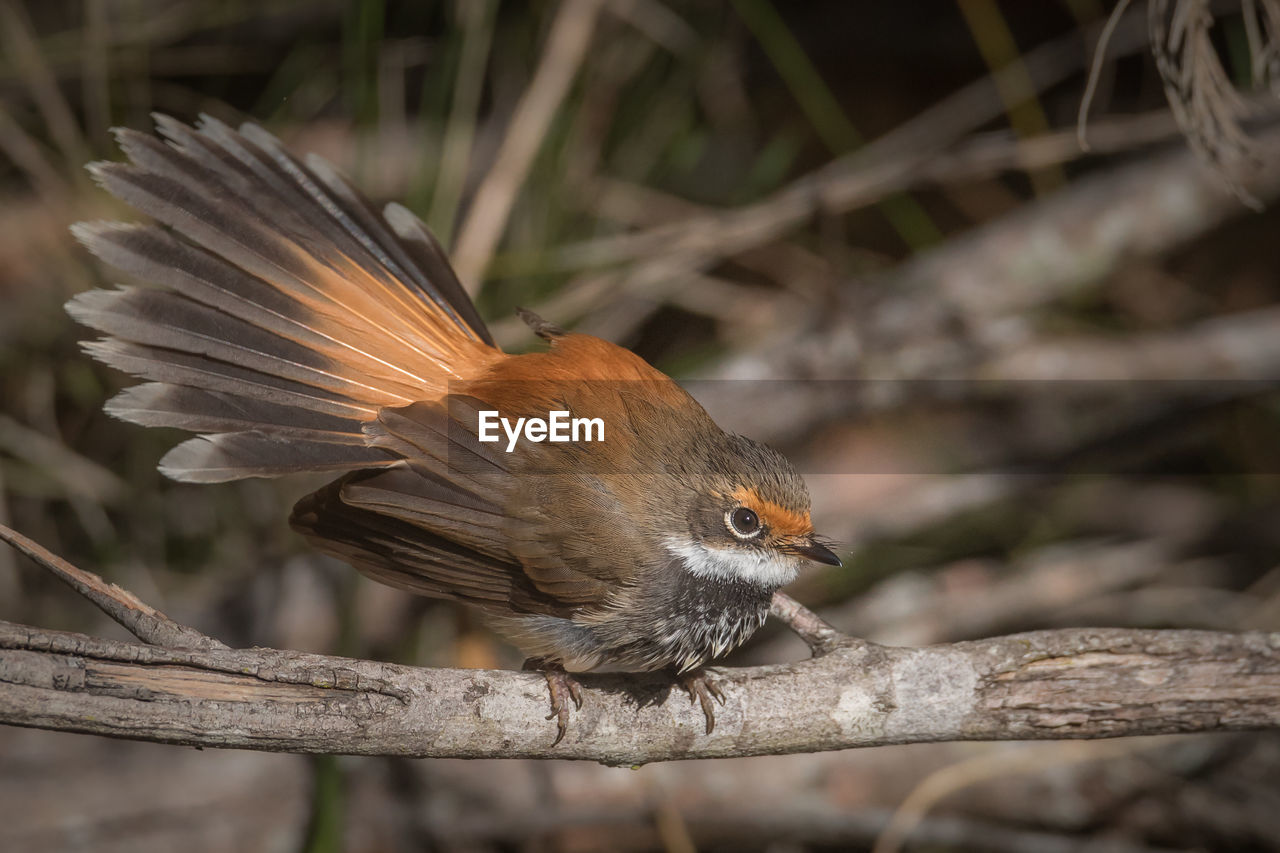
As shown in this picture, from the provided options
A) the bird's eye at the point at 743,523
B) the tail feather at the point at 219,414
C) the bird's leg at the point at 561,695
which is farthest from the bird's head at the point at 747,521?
the tail feather at the point at 219,414

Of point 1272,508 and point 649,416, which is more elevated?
point 1272,508

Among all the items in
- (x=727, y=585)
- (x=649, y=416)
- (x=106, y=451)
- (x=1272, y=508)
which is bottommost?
(x=727, y=585)

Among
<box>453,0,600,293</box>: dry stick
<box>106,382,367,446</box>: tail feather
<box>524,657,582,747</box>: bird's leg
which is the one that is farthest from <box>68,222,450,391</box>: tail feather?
<box>453,0,600,293</box>: dry stick

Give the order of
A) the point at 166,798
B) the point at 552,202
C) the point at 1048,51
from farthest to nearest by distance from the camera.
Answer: the point at 1048,51 → the point at 552,202 → the point at 166,798

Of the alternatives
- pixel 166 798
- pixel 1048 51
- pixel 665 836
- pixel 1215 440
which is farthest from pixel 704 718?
pixel 1048 51

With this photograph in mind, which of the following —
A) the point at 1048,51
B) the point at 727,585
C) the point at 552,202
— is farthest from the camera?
the point at 1048,51

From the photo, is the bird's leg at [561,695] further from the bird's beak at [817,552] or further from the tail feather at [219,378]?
the tail feather at [219,378]

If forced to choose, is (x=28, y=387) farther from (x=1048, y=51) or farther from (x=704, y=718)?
(x=1048, y=51)
